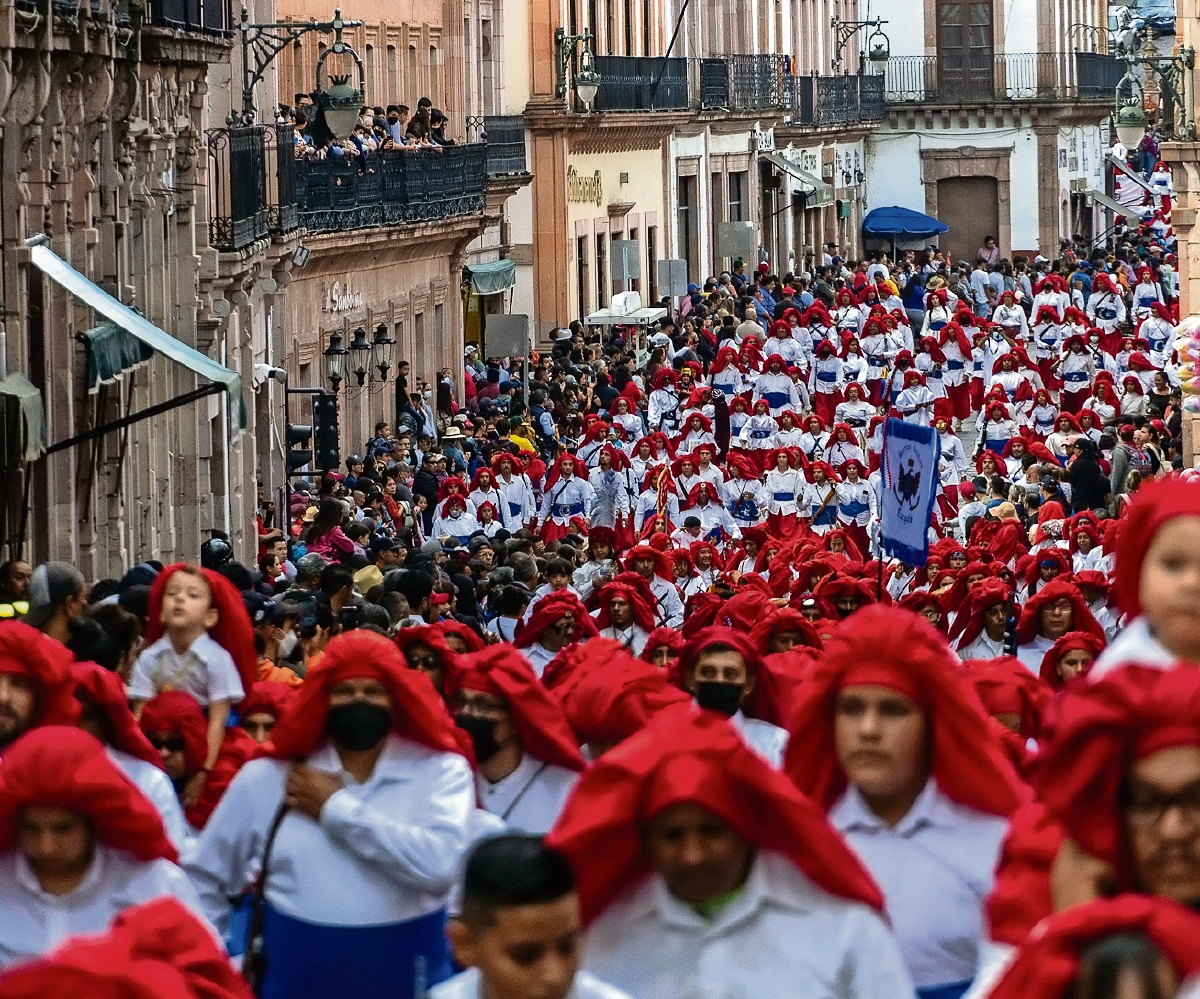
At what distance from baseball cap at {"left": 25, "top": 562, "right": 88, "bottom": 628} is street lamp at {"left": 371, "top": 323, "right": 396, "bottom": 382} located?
24.7 meters

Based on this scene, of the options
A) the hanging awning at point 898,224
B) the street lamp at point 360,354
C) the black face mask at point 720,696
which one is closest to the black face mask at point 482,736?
the black face mask at point 720,696

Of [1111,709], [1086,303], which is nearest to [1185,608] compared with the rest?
[1111,709]

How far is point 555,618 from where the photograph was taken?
583 inches

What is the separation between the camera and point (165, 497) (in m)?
25.8

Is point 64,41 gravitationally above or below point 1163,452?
above

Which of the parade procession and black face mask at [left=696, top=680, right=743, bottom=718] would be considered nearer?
the parade procession

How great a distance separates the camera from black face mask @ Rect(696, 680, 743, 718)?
1052cm

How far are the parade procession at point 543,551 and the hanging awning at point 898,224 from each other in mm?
10505

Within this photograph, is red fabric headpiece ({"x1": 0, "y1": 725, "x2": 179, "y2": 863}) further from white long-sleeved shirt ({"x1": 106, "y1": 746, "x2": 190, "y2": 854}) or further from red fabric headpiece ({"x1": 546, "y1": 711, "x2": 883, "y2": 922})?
red fabric headpiece ({"x1": 546, "y1": 711, "x2": 883, "y2": 922})

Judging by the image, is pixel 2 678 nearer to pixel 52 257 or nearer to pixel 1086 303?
pixel 52 257

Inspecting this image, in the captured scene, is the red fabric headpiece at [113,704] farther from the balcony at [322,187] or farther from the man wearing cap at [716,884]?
the balcony at [322,187]

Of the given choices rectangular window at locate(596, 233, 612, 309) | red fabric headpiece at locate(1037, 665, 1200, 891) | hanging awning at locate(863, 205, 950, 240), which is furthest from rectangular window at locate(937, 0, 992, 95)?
red fabric headpiece at locate(1037, 665, 1200, 891)

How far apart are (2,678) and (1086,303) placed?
134 feet

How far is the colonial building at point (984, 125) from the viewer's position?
259ft
